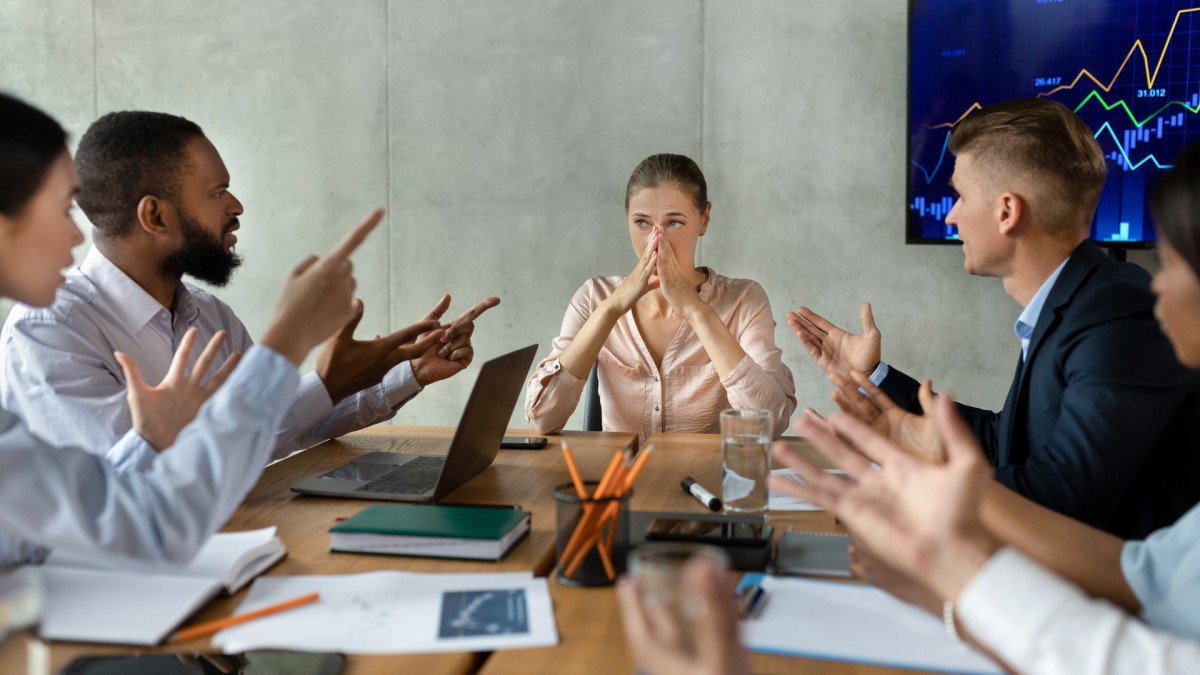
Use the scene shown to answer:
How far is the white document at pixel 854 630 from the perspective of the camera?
1062 mm

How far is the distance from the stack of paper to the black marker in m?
0.68

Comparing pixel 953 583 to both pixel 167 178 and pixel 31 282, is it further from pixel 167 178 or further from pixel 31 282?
pixel 167 178

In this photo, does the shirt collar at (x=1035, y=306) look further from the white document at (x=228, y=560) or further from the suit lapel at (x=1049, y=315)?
the white document at (x=228, y=560)

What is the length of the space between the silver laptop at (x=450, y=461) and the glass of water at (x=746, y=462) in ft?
1.36

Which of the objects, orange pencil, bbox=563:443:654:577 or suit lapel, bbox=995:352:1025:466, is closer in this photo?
orange pencil, bbox=563:443:654:577

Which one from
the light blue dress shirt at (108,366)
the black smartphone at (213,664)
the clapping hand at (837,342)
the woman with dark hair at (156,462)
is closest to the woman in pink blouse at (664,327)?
the clapping hand at (837,342)

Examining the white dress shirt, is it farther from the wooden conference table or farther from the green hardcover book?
the green hardcover book

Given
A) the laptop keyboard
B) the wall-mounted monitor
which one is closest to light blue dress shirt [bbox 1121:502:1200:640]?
the laptop keyboard

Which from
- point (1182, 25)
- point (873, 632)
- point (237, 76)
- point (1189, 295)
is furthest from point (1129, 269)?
point (237, 76)

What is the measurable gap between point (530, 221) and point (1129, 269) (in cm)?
246

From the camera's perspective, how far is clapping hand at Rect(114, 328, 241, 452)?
153cm

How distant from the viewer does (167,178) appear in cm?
221

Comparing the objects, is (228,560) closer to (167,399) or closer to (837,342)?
(167,399)

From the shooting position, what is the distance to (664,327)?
2.81m
